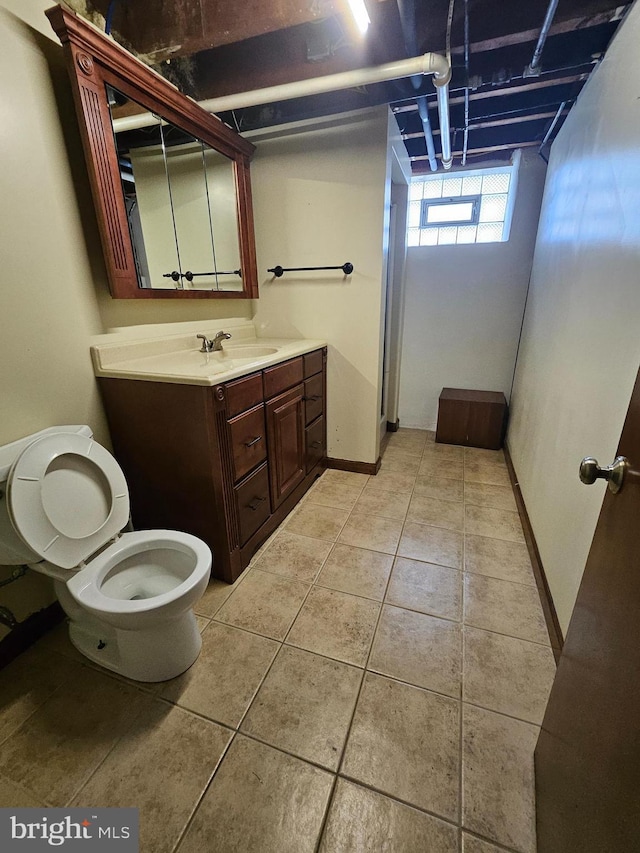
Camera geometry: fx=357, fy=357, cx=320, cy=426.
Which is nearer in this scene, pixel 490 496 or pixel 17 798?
pixel 17 798

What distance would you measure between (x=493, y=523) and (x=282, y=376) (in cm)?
148

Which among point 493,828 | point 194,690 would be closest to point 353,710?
point 493,828

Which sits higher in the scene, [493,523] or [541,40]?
[541,40]

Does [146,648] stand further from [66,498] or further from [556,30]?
[556,30]

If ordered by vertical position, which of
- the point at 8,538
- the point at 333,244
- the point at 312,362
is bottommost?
the point at 8,538

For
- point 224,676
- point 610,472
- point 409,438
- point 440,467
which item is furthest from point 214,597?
point 409,438

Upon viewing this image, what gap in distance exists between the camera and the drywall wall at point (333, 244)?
211 centimetres

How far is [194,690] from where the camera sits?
120 centimetres

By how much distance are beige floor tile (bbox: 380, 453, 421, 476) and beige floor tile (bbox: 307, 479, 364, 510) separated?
1.13 feet

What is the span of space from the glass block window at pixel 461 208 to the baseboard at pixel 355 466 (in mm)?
2061

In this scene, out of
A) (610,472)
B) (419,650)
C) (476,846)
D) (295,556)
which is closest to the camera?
(610,472)

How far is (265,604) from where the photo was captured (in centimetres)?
153

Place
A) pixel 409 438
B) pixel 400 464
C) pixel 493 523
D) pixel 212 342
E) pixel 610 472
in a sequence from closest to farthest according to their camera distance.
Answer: pixel 610 472, pixel 212 342, pixel 493 523, pixel 400 464, pixel 409 438

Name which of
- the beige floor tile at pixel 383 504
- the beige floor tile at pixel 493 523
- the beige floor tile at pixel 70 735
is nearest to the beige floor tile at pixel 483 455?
the beige floor tile at pixel 493 523
